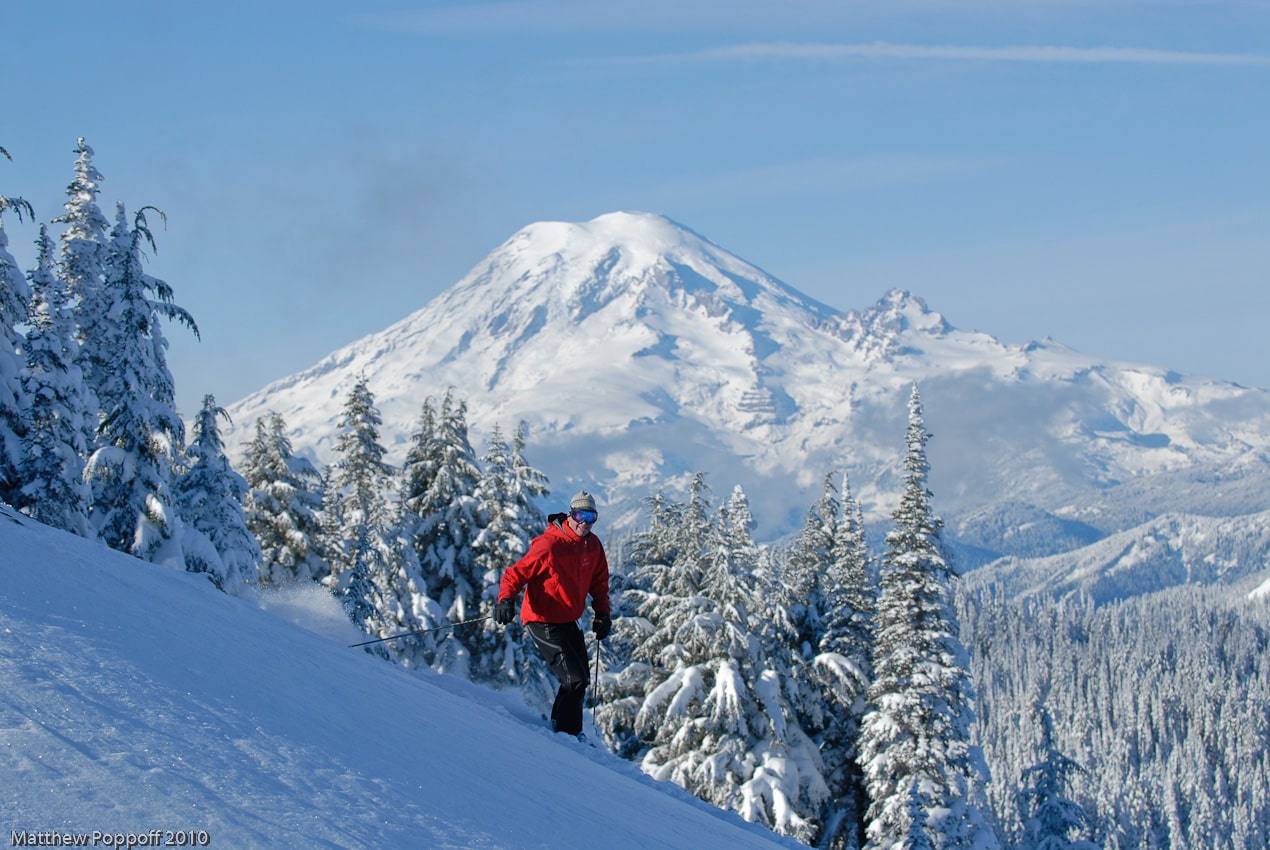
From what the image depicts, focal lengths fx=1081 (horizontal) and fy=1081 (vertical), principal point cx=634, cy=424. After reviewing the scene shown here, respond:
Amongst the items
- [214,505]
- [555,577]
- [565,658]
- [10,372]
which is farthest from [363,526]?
[555,577]

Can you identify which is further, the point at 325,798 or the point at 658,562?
the point at 658,562

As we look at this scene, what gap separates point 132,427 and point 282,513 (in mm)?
8107

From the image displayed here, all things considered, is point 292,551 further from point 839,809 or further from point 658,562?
point 839,809

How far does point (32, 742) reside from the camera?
14.2 ft

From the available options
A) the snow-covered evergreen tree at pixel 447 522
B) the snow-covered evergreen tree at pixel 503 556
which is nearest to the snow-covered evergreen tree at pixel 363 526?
the snow-covered evergreen tree at pixel 447 522

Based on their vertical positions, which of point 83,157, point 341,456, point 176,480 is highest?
point 83,157

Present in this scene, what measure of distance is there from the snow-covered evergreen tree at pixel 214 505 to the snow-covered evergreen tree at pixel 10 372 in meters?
3.13

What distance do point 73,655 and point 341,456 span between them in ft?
84.6

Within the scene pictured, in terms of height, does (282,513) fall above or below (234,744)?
above

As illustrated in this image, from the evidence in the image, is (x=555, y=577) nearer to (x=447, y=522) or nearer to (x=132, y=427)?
(x=132, y=427)

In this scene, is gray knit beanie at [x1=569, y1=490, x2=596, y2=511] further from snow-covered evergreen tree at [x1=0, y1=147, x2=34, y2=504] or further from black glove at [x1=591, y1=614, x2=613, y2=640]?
snow-covered evergreen tree at [x1=0, y1=147, x2=34, y2=504]

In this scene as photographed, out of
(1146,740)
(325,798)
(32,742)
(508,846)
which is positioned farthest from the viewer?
(1146,740)

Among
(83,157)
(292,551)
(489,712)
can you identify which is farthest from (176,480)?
(489,712)

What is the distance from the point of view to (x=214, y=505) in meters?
23.4
